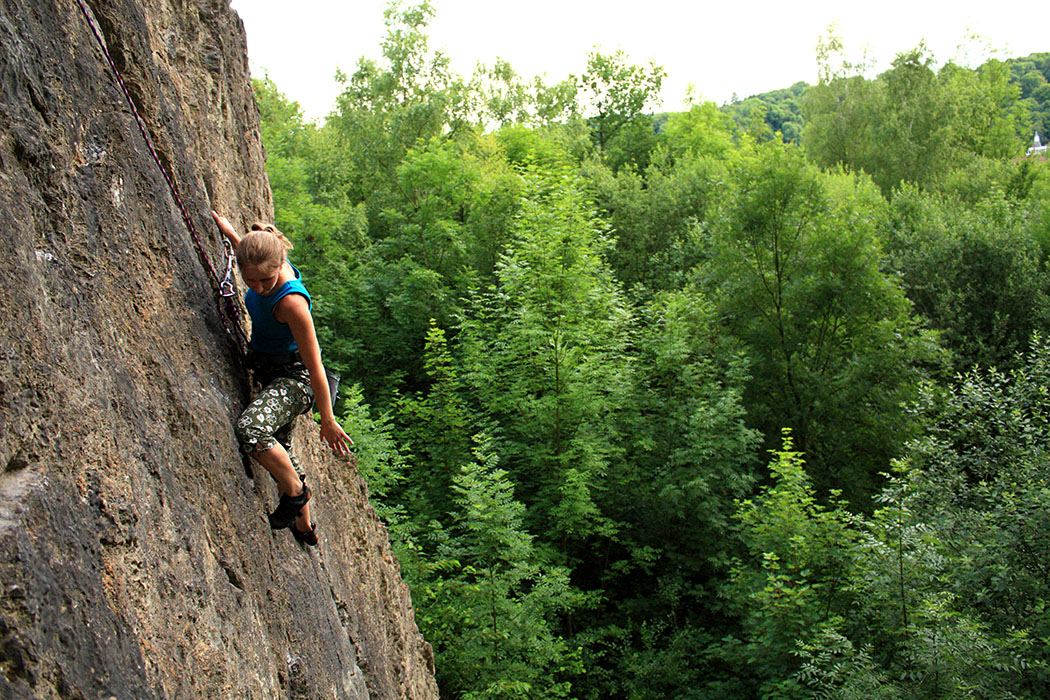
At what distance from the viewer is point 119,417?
9.20ft

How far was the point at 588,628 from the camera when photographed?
15.9 meters

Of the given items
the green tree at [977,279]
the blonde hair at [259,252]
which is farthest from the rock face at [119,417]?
the green tree at [977,279]

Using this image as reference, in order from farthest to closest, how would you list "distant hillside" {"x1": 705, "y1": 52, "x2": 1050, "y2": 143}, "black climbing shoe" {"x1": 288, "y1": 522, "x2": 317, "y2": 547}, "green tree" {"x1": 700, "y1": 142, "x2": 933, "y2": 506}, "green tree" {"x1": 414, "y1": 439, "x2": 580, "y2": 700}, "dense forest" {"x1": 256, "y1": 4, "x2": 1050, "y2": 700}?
"distant hillside" {"x1": 705, "y1": 52, "x2": 1050, "y2": 143}
"green tree" {"x1": 700, "y1": 142, "x2": 933, "y2": 506}
"green tree" {"x1": 414, "y1": 439, "x2": 580, "y2": 700}
"dense forest" {"x1": 256, "y1": 4, "x2": 1050, "y2": 700}
"black climbing shoe" {"x1": 288, "y1": 522, "x2": 317, "y2": 547}

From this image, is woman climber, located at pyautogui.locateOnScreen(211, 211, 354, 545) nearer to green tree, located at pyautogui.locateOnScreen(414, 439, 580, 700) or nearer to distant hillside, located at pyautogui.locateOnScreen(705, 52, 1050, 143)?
green tree, located at pyautogui.locateOnScreen(414, 439, 580, 700)

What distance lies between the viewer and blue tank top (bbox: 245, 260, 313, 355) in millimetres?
3725

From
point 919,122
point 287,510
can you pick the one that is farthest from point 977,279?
point 287,510

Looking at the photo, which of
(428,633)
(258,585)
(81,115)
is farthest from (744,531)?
(81,115)

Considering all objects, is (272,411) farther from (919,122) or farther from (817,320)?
(919,122)

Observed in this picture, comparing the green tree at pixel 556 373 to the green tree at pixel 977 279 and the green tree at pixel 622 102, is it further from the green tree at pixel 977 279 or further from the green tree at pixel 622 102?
the green tree at pixel 622 102

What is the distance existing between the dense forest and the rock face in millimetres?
9097

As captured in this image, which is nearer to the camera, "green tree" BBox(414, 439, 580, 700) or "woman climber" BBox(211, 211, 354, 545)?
"woman climber" BBox(211, 211, 354, 545)

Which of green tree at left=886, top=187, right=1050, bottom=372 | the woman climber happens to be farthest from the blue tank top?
green tree at left=886, top=187, right=1050, bottom=372

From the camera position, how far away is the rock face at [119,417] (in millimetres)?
2279

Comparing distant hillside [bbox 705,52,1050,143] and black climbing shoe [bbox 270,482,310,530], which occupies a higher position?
distant hillside [bbox 705,52,1050,143]
